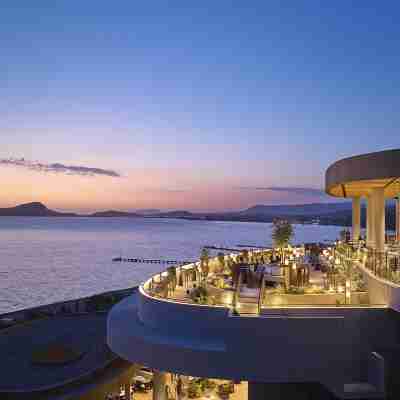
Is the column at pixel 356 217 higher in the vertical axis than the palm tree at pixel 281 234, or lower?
higher

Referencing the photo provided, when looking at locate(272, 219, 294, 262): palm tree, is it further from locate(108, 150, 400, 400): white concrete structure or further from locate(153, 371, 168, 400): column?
locate(108, 150, 400, 400): white concrete structure

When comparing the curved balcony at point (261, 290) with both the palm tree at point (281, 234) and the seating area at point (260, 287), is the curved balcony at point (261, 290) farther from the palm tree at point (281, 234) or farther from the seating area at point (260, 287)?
the palm tree at point (281, 234)

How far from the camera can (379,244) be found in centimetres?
1402

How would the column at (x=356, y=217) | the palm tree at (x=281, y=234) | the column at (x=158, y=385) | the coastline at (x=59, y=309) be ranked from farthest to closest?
the coastline at (x=59, y=309)
the palm tree at (x=281, y=234)
the column at (x=356, y=217)
the column at (x=158, y=385)

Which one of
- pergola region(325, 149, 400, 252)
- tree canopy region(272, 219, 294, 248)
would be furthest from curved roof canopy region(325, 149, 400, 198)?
tree canopy region(272, 219, 294, 248)

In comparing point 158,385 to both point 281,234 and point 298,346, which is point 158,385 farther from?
point 281,234

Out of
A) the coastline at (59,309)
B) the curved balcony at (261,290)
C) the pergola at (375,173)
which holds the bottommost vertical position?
the coastline at (59,309)

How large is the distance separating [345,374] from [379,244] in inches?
198

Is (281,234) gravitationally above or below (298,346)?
above

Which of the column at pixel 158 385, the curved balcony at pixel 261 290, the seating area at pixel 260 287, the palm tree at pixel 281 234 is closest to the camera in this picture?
the curved balcony at pixel 261 290

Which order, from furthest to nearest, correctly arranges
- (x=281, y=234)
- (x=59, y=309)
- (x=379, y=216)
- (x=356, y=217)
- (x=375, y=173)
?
(x=59, y=309) → (x=356, y=217) → (x=281, y=234) → (x=379, y=216) → (x=375, y=173)

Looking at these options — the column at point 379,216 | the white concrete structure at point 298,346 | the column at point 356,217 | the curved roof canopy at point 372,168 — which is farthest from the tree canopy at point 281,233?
the white concrete structure at point 298,346

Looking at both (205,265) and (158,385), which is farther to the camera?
(205,265)

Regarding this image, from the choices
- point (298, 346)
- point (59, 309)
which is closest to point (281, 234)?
point (298, 346)
